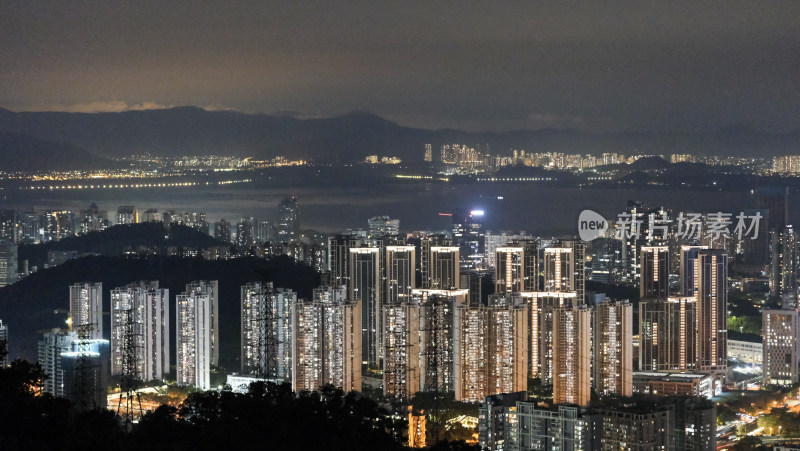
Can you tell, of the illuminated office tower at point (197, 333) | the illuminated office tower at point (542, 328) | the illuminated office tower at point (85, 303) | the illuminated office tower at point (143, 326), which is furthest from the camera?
the illuminated office tower at point (85, 303)

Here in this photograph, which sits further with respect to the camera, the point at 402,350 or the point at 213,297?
the point at 213,297

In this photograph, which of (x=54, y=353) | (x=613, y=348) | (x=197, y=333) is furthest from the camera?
(x=197, y=333)

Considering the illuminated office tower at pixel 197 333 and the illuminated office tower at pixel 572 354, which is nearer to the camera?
the illuminated office tower at pixel 572 354

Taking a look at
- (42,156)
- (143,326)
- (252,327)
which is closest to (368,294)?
(252,327)

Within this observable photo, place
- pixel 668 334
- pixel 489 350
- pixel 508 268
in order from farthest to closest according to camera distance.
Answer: pixel 508 268 → pixel 668 334 → pixel 489 350

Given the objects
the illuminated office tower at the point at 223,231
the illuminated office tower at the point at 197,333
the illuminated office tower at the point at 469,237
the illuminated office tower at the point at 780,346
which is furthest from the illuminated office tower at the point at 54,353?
the illuminated office tower at the point at 780,346

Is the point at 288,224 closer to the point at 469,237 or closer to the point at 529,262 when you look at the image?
the point at 469,237
